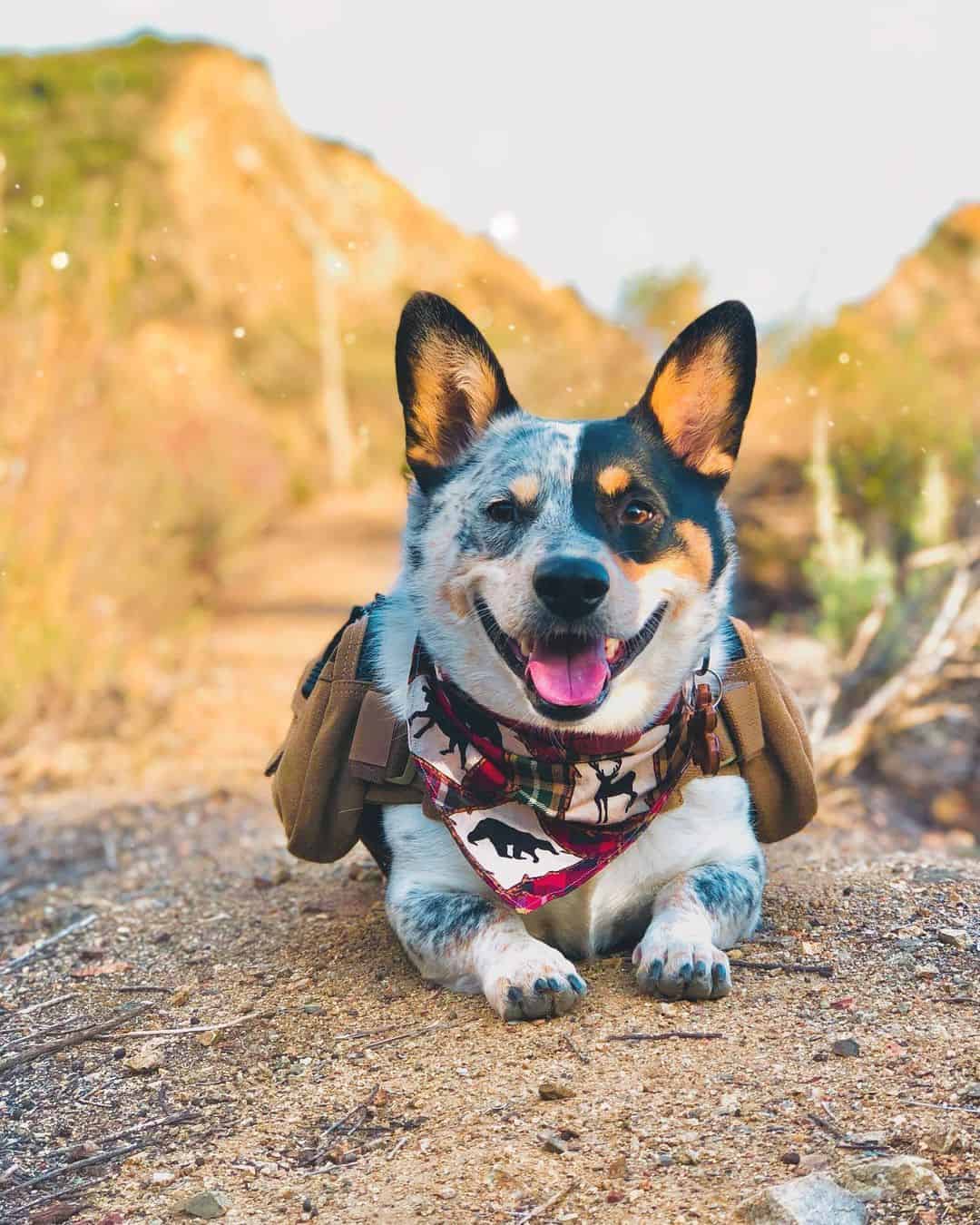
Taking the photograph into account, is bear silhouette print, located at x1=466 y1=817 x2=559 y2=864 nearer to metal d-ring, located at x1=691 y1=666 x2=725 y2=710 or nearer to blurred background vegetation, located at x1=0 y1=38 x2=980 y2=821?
metal d-ring, located at x1=691 y1=666 x2=725 y2=710

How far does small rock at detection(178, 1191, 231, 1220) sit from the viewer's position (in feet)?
7.56

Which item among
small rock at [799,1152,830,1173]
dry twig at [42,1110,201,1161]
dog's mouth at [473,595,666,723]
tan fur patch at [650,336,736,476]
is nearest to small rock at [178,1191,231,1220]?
dry twig at [42,1110,201,1161]

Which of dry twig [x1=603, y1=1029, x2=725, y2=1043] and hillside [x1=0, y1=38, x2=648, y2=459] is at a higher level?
hillside [x1=0, y1=38, x2=648, y2=459]

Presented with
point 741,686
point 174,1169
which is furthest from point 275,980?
point 741,686

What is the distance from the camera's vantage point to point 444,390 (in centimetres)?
337

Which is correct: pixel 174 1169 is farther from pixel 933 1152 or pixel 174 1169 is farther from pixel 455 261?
pixel 455 261

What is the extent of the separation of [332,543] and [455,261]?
10181 mm

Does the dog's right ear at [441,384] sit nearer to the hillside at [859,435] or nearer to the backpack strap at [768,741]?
the backpack strap at [768,741]

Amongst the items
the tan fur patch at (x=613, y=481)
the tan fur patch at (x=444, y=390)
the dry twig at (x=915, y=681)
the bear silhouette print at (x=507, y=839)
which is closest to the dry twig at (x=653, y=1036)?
the bear silhouette print at (x=507, y=839)

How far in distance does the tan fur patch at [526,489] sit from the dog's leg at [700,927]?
99 cm

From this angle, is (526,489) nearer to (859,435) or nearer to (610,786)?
(610,786)

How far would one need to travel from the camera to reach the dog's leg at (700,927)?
9.41ft

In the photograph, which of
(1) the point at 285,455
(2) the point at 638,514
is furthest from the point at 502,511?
(1) the point at 285,455

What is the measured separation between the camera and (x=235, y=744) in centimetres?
818
